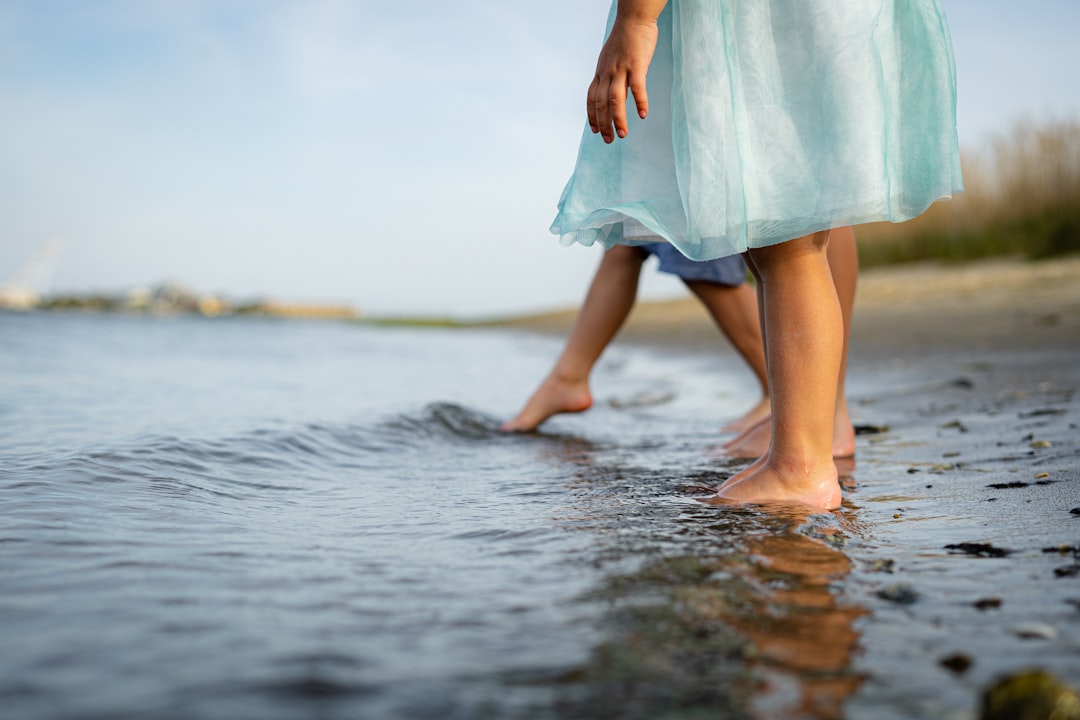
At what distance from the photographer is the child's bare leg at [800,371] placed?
169cm

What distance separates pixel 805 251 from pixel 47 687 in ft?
4.71

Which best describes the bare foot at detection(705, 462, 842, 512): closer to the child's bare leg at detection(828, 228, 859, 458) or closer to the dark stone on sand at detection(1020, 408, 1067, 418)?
the child's bare leg at detection(828, 228, 859, 458)

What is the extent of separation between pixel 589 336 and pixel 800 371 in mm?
1565

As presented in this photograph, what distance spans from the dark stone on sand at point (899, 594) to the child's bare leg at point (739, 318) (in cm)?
207

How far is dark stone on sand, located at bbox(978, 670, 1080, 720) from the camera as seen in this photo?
738mm

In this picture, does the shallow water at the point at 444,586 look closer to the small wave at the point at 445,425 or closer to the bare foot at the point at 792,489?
the bare foot at the point at 792,489

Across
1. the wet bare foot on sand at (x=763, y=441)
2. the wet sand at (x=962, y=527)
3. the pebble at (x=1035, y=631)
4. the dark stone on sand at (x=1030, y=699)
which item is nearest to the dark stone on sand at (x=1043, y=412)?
the wet sand at (x=962, y=527)

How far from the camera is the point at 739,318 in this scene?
3291mm

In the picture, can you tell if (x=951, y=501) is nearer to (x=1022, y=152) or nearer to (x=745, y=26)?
(x=745, y=26)

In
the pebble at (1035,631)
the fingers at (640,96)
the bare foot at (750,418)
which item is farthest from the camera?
the bare foot at (750,418)

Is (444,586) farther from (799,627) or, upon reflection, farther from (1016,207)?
(1016,207)

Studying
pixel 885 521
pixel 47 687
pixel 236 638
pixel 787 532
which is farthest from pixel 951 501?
pixel 47 687

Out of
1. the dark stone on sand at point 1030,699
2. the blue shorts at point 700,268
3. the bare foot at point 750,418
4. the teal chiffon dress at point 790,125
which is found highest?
the teal chiffon dress at point 790,125

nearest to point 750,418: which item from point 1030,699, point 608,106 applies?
point 608,106
